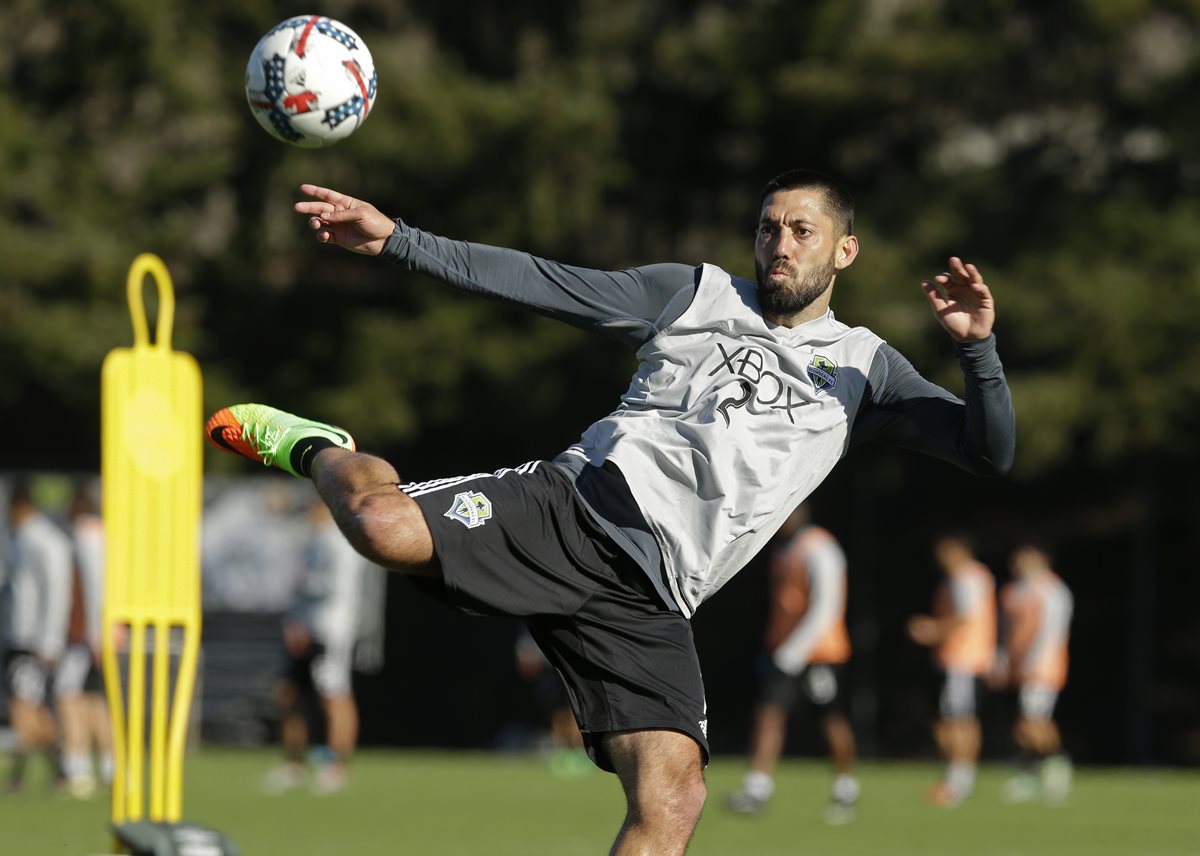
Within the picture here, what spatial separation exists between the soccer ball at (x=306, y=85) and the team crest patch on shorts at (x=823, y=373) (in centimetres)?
189

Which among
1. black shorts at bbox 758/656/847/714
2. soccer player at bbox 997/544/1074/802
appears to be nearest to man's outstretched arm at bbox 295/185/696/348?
black shorts at bbox 758/656/847/714

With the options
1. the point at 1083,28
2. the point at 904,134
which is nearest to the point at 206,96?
the point at 904,134

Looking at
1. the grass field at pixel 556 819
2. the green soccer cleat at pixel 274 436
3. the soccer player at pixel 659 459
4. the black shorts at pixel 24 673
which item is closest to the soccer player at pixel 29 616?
the black shorts at pixel 24 673

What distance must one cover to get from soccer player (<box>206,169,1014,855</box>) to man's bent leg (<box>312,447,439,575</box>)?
0.01 metres

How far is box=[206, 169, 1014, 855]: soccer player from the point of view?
6438 millimetres

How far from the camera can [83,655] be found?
671 inches

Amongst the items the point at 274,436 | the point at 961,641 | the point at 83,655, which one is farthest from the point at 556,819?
the point at 274,436

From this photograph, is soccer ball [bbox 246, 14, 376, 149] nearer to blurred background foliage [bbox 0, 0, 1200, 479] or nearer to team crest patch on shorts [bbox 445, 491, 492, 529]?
team crest patch on shorts [bbox 445, 491, 492, 529]

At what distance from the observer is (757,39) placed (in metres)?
24.4

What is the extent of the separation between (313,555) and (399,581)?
207 inches

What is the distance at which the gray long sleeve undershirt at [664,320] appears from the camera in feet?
21.5

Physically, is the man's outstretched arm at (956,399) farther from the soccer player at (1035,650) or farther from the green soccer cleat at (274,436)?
the soccer player at (1035,650)

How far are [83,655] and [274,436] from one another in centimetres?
1078

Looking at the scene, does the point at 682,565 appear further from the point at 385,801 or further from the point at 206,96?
the point at 206,96
